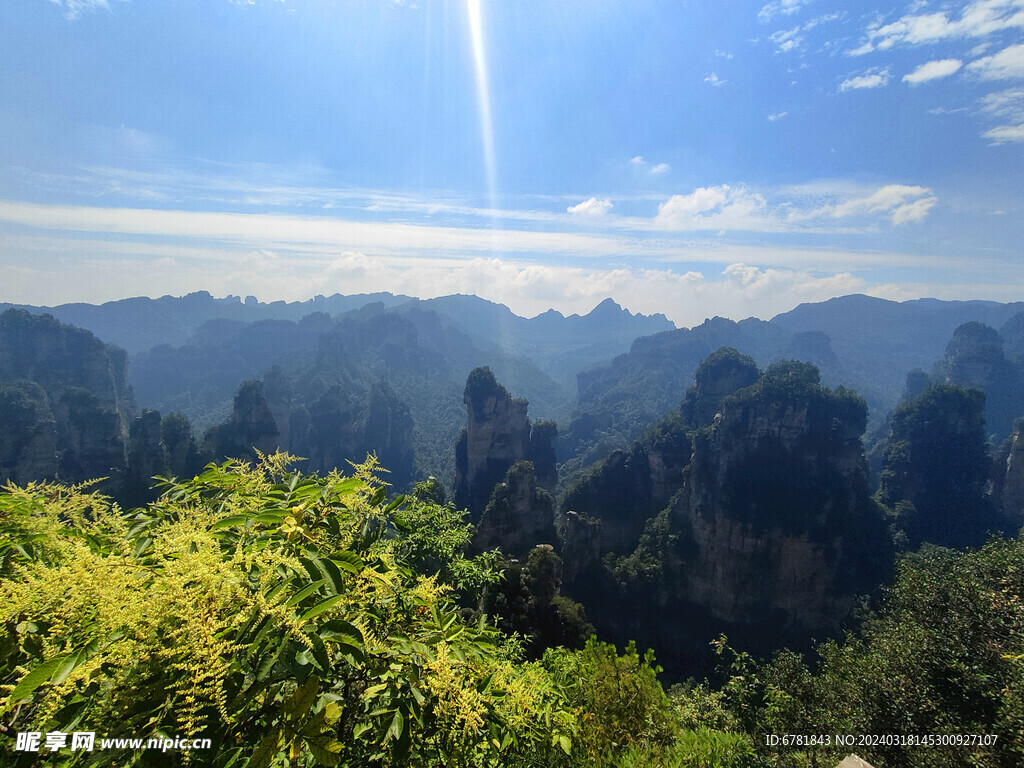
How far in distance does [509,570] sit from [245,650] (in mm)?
26521

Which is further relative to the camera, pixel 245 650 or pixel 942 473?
pixel 942 473

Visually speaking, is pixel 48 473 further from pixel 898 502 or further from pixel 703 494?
pixel 898 502

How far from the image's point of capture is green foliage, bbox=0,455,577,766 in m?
2.02

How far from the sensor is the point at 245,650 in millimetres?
2207

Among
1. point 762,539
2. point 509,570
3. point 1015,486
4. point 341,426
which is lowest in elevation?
point 762,539

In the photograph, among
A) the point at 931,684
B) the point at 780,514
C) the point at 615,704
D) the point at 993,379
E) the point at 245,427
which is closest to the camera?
the point at 615,704

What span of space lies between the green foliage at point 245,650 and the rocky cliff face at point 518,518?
39.6 m

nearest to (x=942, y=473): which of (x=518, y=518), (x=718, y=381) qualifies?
(x=718, y=381)

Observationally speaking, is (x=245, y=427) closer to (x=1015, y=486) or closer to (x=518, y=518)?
(x=518, y=518)

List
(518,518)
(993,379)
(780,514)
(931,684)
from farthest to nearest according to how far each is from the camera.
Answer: (993,379), (518,518), (780,514), (931,684)

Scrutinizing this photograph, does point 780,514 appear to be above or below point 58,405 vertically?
below

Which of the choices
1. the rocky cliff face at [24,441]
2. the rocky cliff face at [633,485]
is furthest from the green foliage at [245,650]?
the rocky cliff face at [24,441]

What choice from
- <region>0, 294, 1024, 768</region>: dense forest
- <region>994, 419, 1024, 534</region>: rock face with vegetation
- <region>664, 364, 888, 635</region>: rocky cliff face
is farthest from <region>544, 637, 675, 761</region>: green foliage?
<region>994, 419, 1024, 534</region>: rock face with vegetation

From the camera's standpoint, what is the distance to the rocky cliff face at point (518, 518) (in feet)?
137
